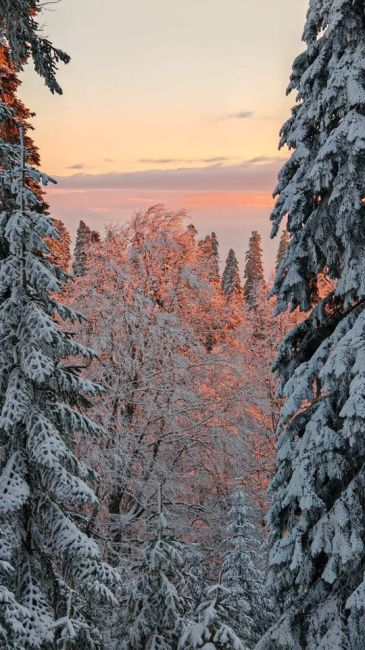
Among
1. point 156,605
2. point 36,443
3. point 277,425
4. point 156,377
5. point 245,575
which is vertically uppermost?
point 277,425

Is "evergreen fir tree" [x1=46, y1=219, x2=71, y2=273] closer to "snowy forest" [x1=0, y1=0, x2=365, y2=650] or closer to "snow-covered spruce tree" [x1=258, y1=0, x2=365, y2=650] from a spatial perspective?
"snowy forest" [x1=0, y1=0, x2=365, y2=650]

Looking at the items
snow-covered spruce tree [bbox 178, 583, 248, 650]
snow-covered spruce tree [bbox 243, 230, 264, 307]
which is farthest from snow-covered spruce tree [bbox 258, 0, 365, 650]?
snow-covered spruce tree [bbox 243, 230, 264, 307]

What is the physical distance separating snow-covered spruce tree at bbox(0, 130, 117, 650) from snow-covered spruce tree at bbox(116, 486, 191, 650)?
45.9 inches

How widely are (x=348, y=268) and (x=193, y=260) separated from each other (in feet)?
43.0

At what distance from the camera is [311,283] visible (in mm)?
7355

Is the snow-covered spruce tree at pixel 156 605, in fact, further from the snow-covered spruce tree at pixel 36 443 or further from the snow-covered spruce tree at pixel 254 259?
the snow-covered spruce tree at pixel 254 259

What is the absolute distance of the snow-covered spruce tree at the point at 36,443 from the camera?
8.02 metres

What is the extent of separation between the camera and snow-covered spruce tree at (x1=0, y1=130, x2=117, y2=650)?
8.02 m

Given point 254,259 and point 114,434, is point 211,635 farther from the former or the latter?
point 254,259

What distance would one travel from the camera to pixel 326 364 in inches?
246

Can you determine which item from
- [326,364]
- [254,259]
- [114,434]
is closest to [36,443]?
[326,364]

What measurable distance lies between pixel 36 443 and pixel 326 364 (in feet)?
13.3

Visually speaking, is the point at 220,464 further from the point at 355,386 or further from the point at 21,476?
the point at 355,386

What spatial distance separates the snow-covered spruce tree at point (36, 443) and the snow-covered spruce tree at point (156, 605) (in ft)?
3.83
